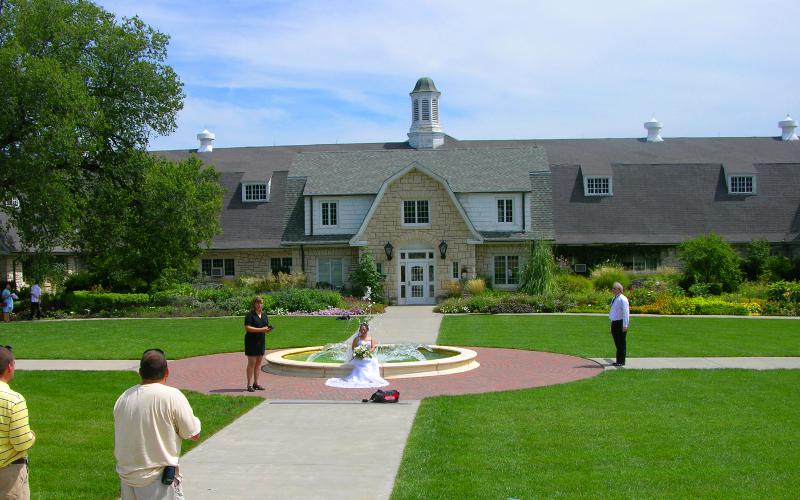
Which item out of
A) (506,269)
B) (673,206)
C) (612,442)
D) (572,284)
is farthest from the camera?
(673,206)

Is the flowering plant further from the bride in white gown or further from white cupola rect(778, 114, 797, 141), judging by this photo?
white cupola rect(778, 114, 797, 141)

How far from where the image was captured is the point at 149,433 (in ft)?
19.9

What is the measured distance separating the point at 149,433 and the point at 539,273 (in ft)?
106

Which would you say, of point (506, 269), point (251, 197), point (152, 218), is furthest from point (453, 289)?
point (152, 218)

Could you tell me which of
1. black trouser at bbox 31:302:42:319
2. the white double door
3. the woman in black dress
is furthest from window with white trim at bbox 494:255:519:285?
the woman in black dress

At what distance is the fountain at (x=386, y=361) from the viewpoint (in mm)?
16672

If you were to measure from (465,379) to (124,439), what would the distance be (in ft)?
35.1

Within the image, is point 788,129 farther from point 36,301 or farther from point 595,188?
point 36,301

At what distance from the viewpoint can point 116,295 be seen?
120 ft

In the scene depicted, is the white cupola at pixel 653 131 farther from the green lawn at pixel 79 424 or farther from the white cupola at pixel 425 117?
the green lawn at pixel 79 424

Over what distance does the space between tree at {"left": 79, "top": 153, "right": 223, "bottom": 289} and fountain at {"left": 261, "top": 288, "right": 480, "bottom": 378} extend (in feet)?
52.2

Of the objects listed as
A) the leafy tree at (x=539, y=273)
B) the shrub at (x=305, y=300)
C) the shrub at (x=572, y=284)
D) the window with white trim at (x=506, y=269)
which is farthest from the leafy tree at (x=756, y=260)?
the shrub at (x=305, y=300)

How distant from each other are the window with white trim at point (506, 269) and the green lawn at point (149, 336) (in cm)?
1170

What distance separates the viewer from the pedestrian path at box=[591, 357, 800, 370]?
17375 millimetres
